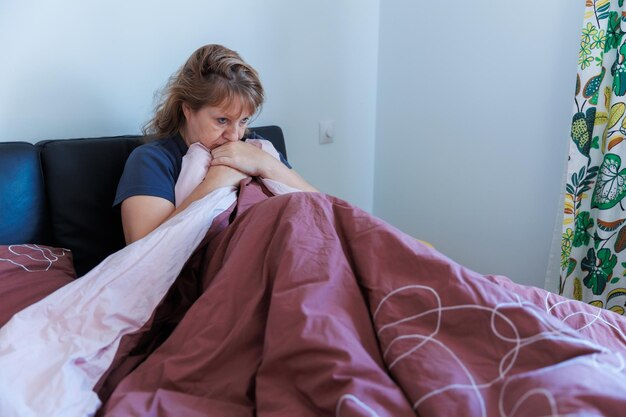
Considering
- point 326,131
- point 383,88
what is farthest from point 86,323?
point 383,88

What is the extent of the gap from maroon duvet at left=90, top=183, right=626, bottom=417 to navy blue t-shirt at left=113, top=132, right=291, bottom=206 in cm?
33

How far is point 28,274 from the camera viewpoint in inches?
37.0

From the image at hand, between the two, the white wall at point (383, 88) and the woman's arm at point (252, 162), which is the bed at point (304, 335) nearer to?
the woman's arm at point (252, 162)

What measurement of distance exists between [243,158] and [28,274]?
0.54 metres

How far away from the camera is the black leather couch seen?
1.04m

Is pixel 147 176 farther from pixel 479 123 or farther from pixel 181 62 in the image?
pixel 479 123

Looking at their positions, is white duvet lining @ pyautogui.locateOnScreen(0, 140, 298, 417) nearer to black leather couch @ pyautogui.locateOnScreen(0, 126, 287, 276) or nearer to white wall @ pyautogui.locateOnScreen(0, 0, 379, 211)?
black leather couch @ pyautogui.locateOnScreen(0, 126, 287, 276)

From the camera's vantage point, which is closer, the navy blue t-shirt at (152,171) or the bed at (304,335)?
the bed at (304,335)

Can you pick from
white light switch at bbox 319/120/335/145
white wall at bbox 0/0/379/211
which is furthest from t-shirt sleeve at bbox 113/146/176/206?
white light switch at bbox 319/120/335/145

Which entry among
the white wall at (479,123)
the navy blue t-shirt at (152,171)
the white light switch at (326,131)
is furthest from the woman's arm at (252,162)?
the white wall at (479,123)

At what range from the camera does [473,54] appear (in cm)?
180

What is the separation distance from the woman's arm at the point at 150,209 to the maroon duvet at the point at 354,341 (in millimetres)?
260

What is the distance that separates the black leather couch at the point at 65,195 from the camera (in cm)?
104

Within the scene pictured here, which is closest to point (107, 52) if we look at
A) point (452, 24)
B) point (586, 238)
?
point (452, 24)
